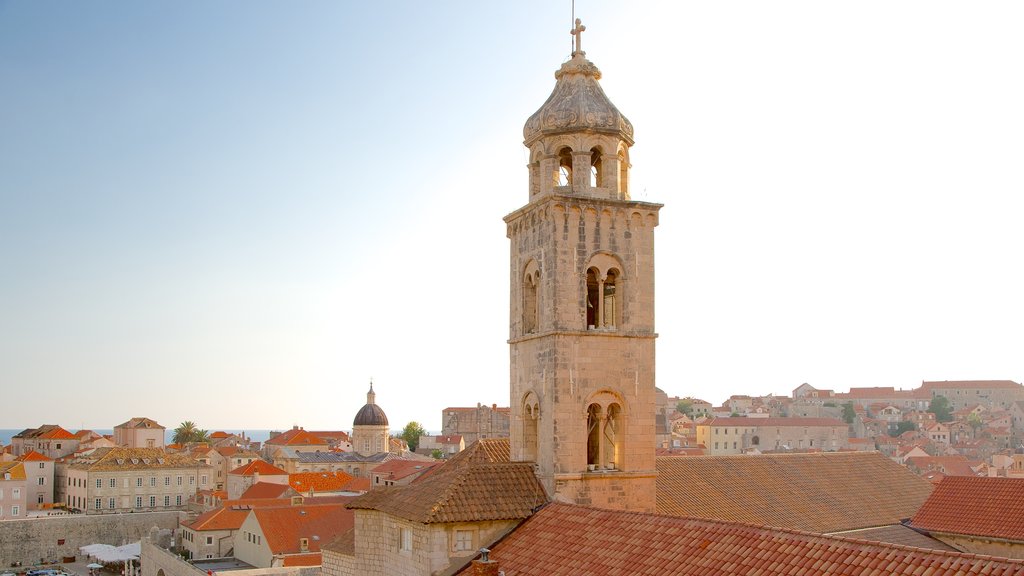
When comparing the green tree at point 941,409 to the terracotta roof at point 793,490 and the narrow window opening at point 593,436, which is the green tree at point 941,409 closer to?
the terracotta roof at point 793,490

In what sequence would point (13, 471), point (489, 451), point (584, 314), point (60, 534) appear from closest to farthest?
point (584, 314), point (489, 451), point (60, 534), point (13, 471)

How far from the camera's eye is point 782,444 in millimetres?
105625

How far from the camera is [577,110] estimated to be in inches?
752

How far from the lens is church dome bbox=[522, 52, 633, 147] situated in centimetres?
1903

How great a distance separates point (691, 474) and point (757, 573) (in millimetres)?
14500

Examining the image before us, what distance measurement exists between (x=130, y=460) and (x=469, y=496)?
60.4 metres

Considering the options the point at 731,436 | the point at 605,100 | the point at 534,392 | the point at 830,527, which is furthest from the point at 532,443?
the point at 731,436

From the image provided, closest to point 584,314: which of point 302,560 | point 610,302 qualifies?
Answer: point 610,302

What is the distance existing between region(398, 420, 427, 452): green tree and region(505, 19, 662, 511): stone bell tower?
93.7 metres

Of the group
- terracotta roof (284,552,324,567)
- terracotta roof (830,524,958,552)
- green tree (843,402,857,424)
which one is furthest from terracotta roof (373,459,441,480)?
green tree (843,402,857,424)

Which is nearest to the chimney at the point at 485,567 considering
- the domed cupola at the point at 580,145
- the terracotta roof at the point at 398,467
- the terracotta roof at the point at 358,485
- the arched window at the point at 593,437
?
the arched window at the point at 593,437

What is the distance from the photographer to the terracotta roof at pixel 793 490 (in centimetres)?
2439

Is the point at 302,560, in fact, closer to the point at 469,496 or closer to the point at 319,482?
the point at 469,496

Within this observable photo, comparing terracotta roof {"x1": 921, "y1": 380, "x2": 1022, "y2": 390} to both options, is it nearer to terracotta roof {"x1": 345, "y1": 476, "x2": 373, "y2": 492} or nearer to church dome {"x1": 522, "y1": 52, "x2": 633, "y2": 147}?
terracotta roof {"x1": 345, "y1": 476, "x2": 373, "y2": 492}
